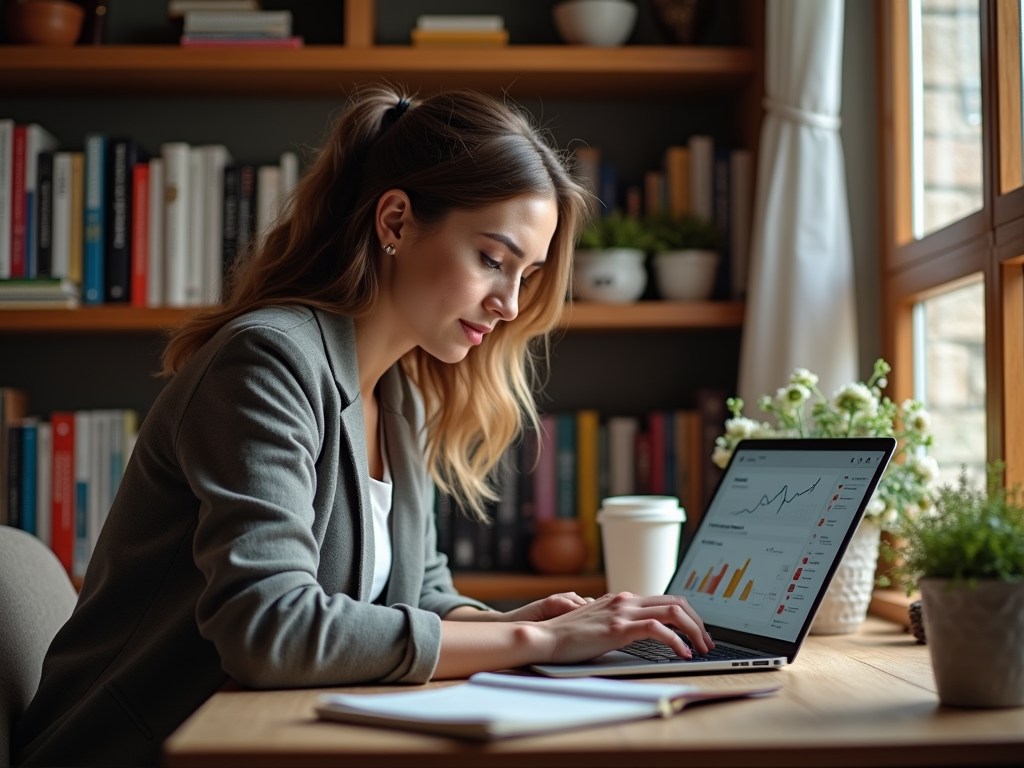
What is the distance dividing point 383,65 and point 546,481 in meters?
0.89

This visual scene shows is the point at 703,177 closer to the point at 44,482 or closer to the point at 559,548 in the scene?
the point at 559,548

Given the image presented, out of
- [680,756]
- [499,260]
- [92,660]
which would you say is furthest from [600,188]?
[680,756]

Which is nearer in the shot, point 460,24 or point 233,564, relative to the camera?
point 233,564

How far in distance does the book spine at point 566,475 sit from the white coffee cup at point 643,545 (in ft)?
2.04

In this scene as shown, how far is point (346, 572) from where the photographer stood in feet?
4.03

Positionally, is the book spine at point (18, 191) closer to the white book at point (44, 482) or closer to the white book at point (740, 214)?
the white book at point (44, 482)

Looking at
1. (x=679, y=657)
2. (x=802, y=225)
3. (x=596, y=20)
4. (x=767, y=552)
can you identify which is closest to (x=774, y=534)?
(x=767, y=552)

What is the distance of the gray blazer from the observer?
0.98m

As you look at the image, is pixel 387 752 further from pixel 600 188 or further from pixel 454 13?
pixel 454 13

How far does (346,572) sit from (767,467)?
555 mm

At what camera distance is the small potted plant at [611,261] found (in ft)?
7.03

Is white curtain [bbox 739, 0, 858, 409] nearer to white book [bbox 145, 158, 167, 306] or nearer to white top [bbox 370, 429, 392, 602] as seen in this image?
white top [bbox 370, 429, 392, 602]

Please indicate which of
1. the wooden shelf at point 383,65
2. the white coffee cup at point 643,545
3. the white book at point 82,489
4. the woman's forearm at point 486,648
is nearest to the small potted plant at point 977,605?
the woman's forearm at point 486,648

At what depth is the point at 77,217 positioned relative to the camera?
2199 millimetres
